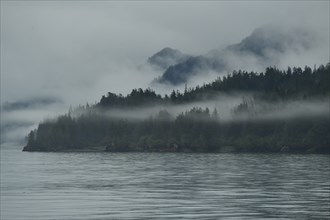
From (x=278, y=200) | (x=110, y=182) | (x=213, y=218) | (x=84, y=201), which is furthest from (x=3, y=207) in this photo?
(x=110, y=182)

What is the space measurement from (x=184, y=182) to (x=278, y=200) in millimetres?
30864

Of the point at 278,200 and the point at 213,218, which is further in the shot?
the point at 278,200

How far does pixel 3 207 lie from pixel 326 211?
102 ft

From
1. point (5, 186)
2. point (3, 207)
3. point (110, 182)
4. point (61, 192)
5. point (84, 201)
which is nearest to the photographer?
point (3, 207)

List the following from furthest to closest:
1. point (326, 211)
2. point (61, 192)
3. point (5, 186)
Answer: point (5, 186)
point (61, 192)
point (326, 211)

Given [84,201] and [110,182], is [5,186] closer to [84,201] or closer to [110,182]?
[110,182]

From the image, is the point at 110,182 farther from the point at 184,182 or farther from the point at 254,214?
the point at 254,214

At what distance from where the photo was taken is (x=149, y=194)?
82.6 meters

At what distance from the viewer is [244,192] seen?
83.0m

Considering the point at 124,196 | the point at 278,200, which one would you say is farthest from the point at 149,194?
the point at 278,200

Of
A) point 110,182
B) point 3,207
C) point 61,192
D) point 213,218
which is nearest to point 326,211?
point 213,218

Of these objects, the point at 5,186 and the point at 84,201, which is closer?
the point at 84,201

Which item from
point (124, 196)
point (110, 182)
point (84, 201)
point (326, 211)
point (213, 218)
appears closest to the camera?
point (213, 218)

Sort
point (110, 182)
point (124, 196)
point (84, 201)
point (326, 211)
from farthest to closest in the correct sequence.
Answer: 1. point (110, 182)
2. point (124, 196)
3. point (84, 201)
4. point (326, 211)
